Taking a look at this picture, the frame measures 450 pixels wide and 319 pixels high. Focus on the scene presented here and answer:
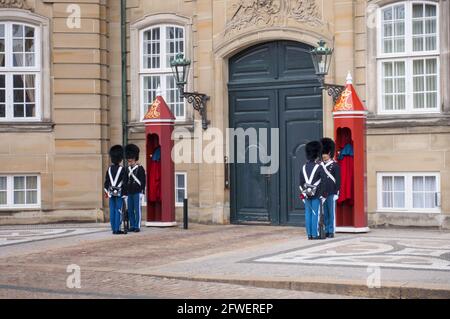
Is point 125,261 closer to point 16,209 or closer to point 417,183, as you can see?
point 417,183

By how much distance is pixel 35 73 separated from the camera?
19625 mm

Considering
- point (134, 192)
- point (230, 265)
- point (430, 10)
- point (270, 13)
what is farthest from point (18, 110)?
point (230, 265)

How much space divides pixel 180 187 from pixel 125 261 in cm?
661

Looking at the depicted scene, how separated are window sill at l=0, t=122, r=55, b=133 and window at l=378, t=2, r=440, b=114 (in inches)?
258

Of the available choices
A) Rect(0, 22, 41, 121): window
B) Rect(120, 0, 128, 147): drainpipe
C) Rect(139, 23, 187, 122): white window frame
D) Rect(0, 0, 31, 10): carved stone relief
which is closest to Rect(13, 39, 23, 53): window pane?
Rect(0, 22, 41, 121): window

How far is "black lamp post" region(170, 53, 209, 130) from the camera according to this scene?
18.0 meters

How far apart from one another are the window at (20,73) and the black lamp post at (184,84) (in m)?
2.93

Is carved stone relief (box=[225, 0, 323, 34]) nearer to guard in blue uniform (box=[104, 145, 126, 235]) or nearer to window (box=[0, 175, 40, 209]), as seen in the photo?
guard in blue uniform (box=[104, 145, 126, 235])

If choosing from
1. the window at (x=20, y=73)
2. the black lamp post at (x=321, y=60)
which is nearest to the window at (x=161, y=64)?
the window at (x=20, y=73)

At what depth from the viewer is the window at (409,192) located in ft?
55.8

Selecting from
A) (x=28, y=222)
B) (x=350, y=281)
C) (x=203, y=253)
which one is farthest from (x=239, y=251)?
(x=28, y=222)

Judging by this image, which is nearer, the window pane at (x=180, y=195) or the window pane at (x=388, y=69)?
the window pane at (x=388, y=69)

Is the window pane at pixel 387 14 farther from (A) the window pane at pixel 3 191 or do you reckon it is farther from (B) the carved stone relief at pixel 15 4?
(A) the window pane at pixel 3 191
